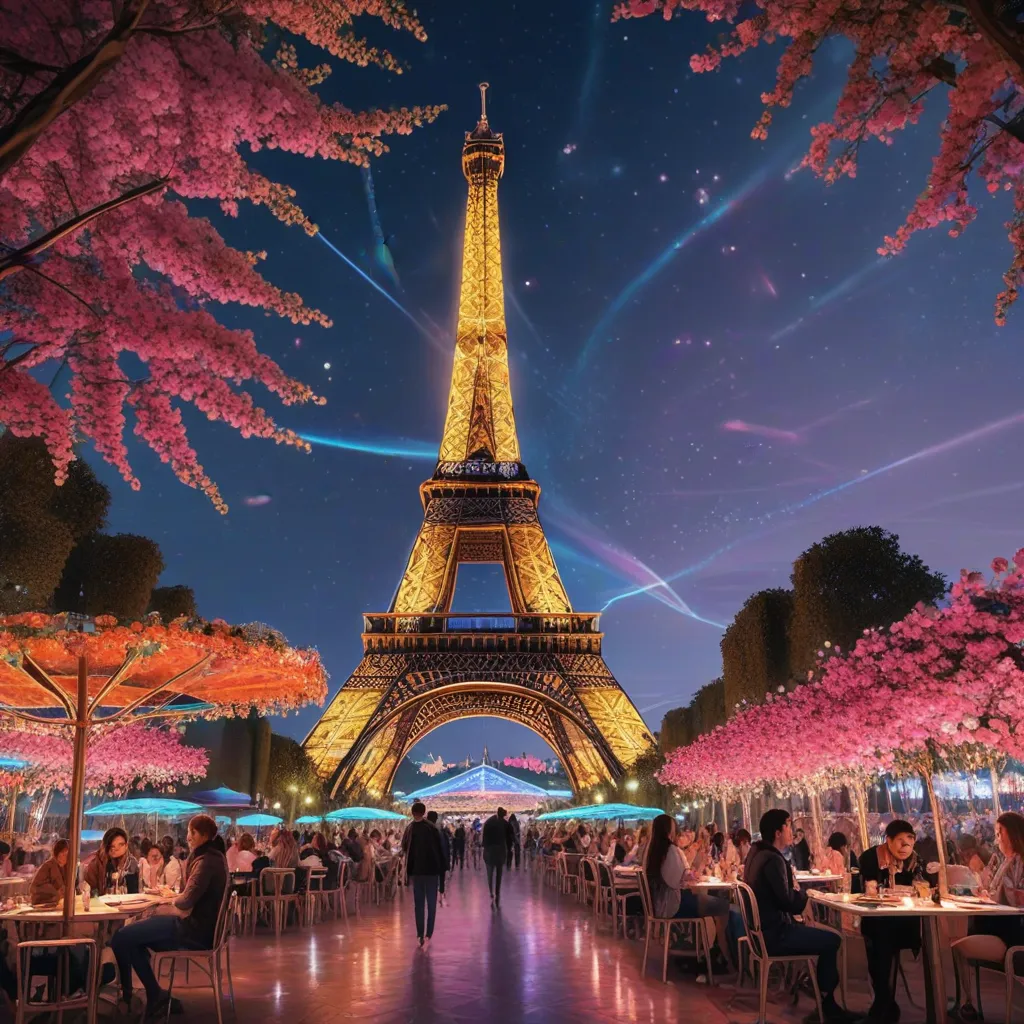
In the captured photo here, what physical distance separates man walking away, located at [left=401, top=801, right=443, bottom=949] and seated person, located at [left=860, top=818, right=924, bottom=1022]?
457 centimetres

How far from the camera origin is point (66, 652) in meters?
7.14

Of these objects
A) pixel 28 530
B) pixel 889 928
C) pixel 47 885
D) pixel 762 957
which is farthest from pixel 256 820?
pixel 889 928

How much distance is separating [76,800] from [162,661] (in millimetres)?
1318

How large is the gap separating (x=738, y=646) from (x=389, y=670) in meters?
13.7

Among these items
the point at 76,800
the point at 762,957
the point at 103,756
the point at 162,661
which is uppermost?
the point at 162,661

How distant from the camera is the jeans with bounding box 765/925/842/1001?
21.0 feet

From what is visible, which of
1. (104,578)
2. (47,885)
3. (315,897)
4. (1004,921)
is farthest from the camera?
(104,578)

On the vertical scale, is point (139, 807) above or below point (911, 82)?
below

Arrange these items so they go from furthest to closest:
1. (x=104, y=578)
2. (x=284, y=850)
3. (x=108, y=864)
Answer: (x=104, y=578) < (x=284, y=850) < (x=108, y=864)

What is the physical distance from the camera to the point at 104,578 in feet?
83.8

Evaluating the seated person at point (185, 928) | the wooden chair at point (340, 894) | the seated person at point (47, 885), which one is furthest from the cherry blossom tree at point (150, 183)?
the wooden chair at point (340, 894)

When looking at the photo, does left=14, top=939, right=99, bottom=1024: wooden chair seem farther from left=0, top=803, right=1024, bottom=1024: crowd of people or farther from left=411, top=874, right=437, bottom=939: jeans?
left=411, top=874, right=437, bottom=939: jeans

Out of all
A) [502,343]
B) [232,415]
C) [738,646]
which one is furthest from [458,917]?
[502,343]

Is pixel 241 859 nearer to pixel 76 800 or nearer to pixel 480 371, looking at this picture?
pixel 76 800
